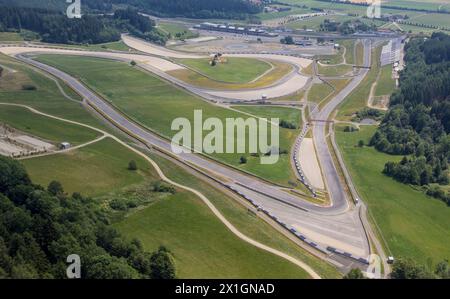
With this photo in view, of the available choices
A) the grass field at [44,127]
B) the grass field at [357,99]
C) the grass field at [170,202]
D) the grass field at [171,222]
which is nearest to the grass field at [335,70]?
the grass field at [357,99]

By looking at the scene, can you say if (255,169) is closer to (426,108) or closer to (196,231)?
(196,231)

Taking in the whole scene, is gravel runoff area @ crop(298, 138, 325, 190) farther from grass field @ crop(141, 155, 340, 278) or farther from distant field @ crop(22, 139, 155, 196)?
distant field @ crop(22, 139, 155, 196)

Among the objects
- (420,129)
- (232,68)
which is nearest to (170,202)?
(420,129)

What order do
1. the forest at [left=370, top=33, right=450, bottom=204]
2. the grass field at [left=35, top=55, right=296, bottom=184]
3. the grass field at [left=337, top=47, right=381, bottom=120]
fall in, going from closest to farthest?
the forest at [left=370, top=33, right=450, bottom=204] → the grass field at [left=35, top=55, right=296, bottom=184] → the grass field at [left=337, top=47, right=381, bottom=120]

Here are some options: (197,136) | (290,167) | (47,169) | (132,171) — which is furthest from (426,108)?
(47,169)

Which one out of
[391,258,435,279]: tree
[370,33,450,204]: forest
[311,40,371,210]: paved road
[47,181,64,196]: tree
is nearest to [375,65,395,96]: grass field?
[370,33,450,204]: forest

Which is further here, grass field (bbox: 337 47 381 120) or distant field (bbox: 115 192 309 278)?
grass field (bbox: 337 47 381 120)

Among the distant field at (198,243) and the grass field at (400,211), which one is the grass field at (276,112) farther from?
the distant field at (198,243)
